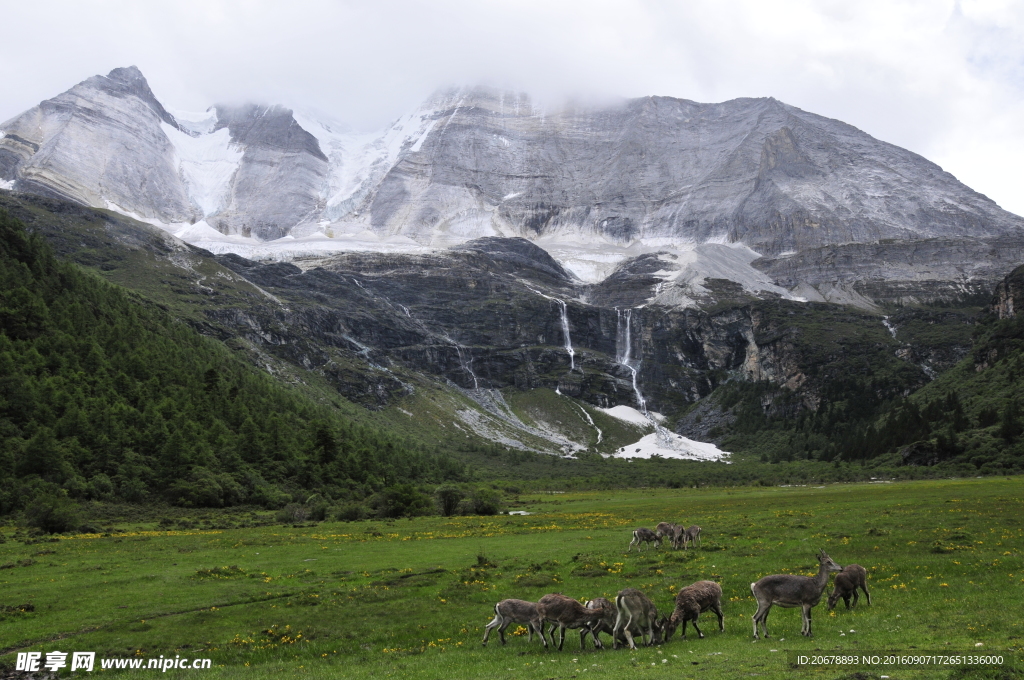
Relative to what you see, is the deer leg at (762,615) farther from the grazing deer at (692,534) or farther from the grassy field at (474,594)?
the grazing deer at (692,534)

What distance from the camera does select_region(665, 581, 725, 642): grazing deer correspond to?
18.9 metres

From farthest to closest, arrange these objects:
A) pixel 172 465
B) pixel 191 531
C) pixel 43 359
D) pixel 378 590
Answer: pixel 43 359, pixel 172 465, pixel 191 531, pixel 378 590

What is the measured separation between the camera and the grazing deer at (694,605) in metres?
18.9

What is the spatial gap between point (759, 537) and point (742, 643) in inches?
798

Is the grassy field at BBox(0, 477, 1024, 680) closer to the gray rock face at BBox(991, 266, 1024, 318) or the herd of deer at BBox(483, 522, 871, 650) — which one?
the herd of deer at BBox(483, 522, 871, 650)

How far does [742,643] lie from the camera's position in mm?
17625

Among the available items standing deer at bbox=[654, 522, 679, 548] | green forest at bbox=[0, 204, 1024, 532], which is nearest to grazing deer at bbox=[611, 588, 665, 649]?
standing deer at bbox=[654, 522, 679, 548]

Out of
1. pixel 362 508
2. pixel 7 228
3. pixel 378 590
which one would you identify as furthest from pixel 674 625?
pixel 7 228

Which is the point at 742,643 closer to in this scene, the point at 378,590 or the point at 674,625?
the point at 674,625

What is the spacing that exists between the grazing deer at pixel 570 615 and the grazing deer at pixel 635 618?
52 cm

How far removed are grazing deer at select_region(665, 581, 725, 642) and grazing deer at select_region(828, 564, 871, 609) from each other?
11.8 ft

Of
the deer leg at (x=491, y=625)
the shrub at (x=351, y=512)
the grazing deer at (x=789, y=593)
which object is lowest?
the shrub at (x=351, y=512)

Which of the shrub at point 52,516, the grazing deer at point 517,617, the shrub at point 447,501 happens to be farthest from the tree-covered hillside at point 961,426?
the shrub at point 52,516

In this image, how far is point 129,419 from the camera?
270 ft
